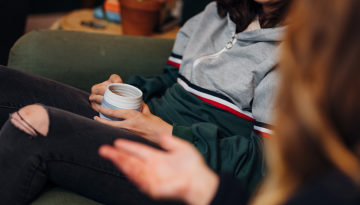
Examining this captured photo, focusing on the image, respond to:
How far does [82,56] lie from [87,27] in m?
0.48

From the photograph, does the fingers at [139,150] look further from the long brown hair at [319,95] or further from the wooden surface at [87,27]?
the wooden surface at [87,27]

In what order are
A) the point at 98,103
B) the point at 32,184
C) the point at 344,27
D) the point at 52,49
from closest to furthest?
the point at 344,27 → the point at 32,184 → the point at 98,103 → the point at 52,49

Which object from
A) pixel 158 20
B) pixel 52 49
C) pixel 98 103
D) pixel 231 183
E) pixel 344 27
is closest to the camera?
pixel 344 27

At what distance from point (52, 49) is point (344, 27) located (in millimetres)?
952

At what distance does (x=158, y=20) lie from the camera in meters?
1.69

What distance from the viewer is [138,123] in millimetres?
943

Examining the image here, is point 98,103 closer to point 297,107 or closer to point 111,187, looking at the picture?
point 111,187

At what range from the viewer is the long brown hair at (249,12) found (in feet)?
3.43

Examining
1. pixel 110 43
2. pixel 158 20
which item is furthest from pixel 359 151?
pixel 158 20

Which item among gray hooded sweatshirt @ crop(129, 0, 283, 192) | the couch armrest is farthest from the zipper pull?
the couch armrest

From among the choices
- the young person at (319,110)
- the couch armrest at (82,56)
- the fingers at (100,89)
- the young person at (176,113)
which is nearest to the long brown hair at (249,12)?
the young person at (176,113)

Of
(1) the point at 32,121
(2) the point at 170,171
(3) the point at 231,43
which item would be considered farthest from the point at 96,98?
(2) the point at 170,171

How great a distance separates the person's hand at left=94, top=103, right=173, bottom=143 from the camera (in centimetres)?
93

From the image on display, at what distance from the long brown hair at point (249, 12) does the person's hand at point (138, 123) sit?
15.2 inches
